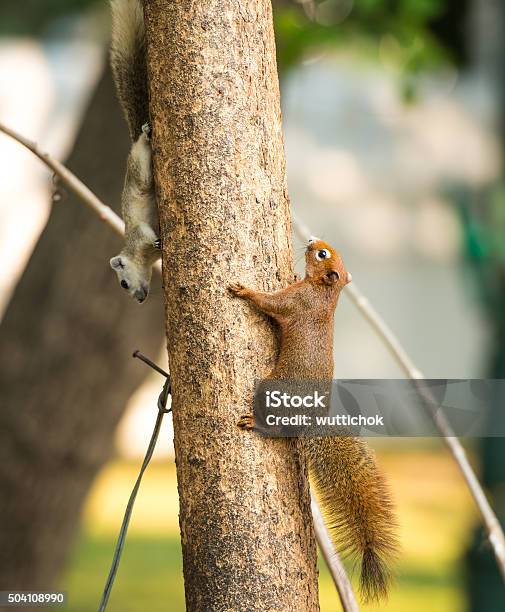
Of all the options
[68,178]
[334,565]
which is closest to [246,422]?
[334,565]

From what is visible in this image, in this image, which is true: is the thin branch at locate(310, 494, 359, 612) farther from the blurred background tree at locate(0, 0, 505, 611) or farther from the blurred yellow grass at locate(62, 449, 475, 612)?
the blurred yellow grass at locate(62, 449, 475, 612)

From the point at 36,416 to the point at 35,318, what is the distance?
251 mm

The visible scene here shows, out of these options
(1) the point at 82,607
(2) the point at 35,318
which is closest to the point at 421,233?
(1) the point at 82,607

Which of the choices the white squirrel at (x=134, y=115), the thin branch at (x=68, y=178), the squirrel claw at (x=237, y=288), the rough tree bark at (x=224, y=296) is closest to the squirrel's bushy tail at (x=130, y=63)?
the white squirrel at (x=134, y=115)

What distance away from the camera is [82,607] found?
356cm

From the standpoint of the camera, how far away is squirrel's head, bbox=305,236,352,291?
3.23 feet

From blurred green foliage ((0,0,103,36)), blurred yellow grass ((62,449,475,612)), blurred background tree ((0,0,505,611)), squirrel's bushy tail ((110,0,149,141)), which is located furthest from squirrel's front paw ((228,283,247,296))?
blurred green foliage ((0,0,103,36))

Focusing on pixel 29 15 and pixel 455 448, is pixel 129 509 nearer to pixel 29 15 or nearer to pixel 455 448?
pixel 455 448

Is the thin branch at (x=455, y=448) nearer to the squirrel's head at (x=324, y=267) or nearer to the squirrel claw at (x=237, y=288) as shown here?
the squirrel's head at (x=324, y=267)

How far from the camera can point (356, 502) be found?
0.98 meters

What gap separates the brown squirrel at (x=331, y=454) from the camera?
3.09 feet

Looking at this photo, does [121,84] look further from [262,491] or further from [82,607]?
[82,607]

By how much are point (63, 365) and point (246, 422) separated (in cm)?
147

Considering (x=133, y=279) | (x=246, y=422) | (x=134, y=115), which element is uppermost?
(x=134, y=115)
